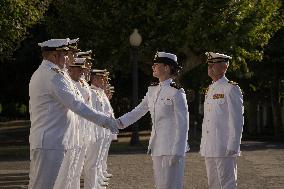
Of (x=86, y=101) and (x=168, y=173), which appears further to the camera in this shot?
(x=86, y=101)

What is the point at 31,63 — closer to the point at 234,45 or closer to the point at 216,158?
the point at 234,45

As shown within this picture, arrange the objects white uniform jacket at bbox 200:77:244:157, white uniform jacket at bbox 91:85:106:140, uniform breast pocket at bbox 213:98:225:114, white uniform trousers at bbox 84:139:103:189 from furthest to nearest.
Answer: white uniform jacket at bbox 91:85:106:140 → white uniform trousers at bbox 84:139:103:189 → uniform breast pocket at bbox 213:98:225:114 → white uniform jacket at bbox 200:77:244:157

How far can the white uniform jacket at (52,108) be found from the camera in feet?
26.1

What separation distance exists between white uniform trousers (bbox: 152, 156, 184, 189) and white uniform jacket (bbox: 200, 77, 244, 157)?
0.76 m

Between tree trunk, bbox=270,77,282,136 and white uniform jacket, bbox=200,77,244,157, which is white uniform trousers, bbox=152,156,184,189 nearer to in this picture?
white uniform jacket, bbox=200,77,244,157

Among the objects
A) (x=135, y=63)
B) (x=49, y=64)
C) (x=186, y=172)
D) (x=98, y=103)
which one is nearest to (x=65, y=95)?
(x=49, y=64)

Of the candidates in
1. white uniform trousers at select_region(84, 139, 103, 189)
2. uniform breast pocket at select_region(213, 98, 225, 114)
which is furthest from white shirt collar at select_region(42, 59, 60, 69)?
white uniform trousers at select_region(84, 139, 103, 189)

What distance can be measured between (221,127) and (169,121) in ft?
3.09

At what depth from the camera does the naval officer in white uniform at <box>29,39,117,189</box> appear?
26.0 feet

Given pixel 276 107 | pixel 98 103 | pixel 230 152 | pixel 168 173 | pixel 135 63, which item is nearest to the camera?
pixel 168 173

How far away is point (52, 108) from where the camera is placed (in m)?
7.99

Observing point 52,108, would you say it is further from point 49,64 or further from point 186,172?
point 186,172

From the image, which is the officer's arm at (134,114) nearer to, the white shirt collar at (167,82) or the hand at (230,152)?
the white shirt collar at (167,82)

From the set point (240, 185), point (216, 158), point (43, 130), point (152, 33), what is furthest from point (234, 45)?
point (43, 130)
